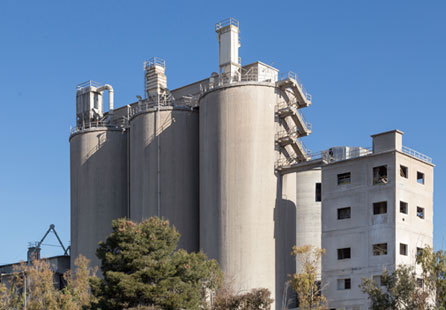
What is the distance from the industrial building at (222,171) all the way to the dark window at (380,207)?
6.16 feet

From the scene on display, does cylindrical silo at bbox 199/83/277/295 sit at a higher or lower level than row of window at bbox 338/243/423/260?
higher

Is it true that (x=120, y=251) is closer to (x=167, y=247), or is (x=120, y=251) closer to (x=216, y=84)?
(x=167, y=247)

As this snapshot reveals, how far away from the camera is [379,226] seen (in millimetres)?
74875

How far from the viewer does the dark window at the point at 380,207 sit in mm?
75250

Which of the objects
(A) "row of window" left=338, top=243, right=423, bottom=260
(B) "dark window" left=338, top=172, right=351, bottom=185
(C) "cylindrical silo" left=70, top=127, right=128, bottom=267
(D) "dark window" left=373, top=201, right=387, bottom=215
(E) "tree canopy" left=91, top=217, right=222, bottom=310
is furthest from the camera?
(C) "cylindrical silo" left=70, top=127, right=128, bottom=267

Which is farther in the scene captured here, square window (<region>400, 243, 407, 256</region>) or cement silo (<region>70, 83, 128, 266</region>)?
cement silo (<region>70, 83, 128, 266</region>)

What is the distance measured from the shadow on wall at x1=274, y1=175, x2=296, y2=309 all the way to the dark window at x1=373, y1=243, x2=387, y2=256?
1121 centimetres

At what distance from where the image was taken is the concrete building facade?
74.3m

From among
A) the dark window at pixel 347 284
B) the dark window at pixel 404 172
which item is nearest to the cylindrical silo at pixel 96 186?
the dark window at pixel 347 284

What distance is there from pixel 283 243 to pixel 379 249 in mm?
11961

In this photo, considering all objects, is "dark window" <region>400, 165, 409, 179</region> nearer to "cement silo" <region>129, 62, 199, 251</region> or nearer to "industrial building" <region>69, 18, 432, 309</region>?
"industrial building" <region>69, 18, 432, 309</region>

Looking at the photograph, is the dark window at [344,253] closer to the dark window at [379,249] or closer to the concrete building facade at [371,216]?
the concrete building facade at [371,216]

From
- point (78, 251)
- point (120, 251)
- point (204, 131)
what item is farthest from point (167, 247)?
point (78, 251)

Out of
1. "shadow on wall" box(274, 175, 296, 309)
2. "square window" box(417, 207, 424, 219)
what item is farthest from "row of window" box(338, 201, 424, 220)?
"shadow on wall" box(274, 175, 296, 309)
